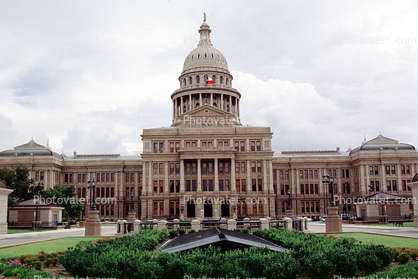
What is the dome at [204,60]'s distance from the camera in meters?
117

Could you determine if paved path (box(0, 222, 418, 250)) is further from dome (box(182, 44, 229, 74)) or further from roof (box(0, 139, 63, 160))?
dome (box(182, 44, 229, 74))

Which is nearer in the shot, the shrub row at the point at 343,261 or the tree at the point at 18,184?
the shrub row at the point at 343,261

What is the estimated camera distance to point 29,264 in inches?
666

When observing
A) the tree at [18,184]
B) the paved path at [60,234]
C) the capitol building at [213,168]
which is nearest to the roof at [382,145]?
the capitol building at [213,168]

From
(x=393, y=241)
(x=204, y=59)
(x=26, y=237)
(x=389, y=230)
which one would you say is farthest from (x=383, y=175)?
(x=26, y=237)

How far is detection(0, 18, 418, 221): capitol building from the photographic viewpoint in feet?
279

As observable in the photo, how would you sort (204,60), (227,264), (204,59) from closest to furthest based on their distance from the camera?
(227,264)
(204,60)
(204,59)

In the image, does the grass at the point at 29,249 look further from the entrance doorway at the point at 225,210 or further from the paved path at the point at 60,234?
the entrance doorway at the point at 225,210

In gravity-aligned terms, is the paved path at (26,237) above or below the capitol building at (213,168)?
below

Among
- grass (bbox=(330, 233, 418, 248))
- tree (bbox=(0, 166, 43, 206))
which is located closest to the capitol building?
tree (bbox=(0, 166, 43, 206))

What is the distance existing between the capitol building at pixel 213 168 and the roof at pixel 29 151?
0.83 ft

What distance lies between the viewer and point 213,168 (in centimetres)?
8725

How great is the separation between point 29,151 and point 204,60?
176ft

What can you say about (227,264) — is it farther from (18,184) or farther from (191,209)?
(191,209)
